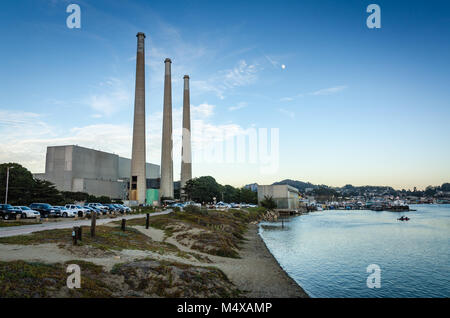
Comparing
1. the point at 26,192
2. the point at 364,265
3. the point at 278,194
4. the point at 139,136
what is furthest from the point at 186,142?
the point at 364,265

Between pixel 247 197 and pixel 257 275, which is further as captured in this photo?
pixel 247 197

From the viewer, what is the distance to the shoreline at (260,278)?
73.0 feet

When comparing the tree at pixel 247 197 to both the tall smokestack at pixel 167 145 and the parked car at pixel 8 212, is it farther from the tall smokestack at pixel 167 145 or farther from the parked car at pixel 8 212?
the parked car at pixel 8 212

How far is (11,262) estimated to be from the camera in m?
16.4

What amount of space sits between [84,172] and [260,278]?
129m

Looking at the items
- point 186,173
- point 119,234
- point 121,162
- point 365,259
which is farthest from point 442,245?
point 121,162

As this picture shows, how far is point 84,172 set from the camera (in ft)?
444

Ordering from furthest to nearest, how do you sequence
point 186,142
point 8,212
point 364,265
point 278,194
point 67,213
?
point 278,194
point 186,142
point 67,213
point 8,212
point 364,265

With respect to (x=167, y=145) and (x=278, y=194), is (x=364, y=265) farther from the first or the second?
(x=278, y=194)

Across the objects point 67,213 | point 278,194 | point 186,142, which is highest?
point 186,142

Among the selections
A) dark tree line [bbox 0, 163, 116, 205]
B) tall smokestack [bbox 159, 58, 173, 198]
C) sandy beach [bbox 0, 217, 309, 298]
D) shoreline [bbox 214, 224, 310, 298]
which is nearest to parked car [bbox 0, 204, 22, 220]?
sandy beach [bbox 0, 217, 309, 298]

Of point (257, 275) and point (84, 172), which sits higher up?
point (84, 172)

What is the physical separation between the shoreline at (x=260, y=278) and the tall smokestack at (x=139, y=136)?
313 feet

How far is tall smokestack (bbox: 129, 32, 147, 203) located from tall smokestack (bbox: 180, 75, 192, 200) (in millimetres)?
33912
